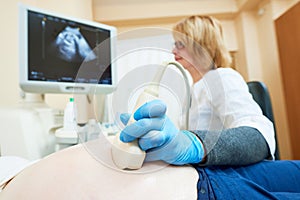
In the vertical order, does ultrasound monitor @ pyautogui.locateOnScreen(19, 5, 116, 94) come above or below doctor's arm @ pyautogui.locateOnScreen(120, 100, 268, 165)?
above

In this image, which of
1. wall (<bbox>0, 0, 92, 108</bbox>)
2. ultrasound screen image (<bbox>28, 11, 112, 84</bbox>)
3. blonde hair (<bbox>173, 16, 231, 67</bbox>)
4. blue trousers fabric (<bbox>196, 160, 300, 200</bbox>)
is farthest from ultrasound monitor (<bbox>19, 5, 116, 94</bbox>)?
blue trousers fabric (<bbox>196, 160, 300, 200</bbox>)

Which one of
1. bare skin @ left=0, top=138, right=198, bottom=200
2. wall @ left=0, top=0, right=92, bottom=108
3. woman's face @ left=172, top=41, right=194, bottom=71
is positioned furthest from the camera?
wall @ left=0, top=0, right=92, bottom=108

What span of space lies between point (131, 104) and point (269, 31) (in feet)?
7.88

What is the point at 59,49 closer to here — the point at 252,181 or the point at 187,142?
the point at 187,142

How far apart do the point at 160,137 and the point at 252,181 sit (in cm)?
27

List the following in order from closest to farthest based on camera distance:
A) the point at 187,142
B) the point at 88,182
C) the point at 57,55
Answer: the point at 88,182 < the point at 187,142 < the point at 57,55

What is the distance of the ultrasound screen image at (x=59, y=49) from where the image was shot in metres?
0.90

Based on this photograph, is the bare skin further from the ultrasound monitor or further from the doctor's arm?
the ultrasound monitor

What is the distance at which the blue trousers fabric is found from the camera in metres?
0.43

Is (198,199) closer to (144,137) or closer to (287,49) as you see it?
(144,137)

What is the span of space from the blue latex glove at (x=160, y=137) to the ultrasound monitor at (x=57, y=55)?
1.33ft

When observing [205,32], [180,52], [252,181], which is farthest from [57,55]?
[252,181]

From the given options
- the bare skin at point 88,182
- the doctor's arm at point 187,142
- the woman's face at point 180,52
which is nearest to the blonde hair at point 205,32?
the woman's face at point 180,52

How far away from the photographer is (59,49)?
99 centimetres
